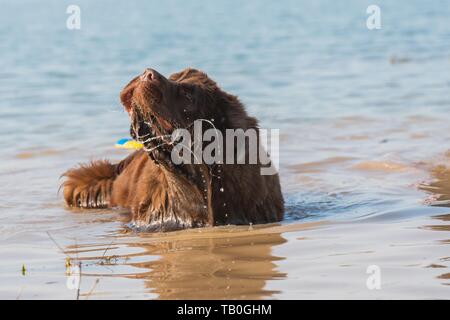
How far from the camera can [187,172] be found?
22.1ft

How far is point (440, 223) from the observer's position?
6699mm

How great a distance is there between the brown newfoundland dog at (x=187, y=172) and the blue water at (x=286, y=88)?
811 mm

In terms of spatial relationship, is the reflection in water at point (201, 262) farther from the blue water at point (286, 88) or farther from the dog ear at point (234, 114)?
the blue water at point (286, 88)

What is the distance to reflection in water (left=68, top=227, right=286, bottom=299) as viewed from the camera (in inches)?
203

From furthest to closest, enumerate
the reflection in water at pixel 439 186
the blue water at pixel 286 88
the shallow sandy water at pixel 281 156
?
the blue water at pixel 286 88
the reflection in water at pixel 439 186
the shallow sandy water at pixel 281 156

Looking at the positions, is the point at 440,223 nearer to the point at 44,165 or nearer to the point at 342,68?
the point at 44,165

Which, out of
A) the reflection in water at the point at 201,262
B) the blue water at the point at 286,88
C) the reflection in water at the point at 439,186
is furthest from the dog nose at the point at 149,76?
the reflection in water at the point at 439,186

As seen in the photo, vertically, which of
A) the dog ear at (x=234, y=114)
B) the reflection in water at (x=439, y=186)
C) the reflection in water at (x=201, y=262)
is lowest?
the reflection in water at (x=201, y=262)

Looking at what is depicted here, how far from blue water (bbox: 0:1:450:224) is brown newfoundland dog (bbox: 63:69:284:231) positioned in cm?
81

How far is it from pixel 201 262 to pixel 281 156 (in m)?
4.88

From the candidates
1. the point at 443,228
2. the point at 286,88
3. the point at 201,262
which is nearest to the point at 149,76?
the point at 201,262

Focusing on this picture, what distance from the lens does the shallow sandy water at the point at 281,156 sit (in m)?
5.45
